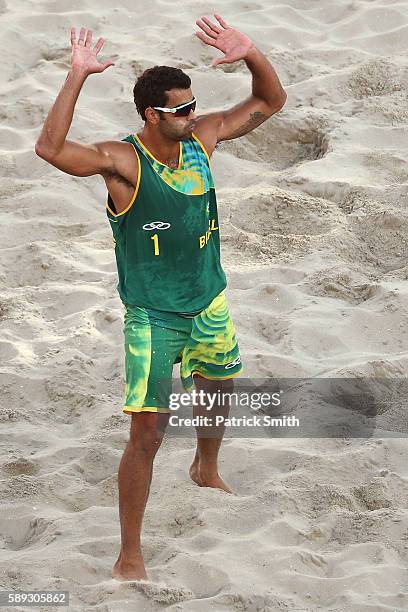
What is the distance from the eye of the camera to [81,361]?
596 centimetres

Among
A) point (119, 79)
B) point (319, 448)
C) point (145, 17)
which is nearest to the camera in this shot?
point (319, 448)

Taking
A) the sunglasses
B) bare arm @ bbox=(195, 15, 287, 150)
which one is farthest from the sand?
the sunglasses

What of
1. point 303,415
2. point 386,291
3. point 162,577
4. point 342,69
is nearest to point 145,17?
point 342,69

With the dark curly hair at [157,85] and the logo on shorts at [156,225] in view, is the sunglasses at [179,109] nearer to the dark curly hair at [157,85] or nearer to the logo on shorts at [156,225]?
the dark curly hair at [157,85]

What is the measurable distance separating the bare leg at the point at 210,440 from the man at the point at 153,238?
0.20 metres

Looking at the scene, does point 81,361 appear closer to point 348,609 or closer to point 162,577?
point 162,577

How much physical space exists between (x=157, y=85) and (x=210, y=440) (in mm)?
1468

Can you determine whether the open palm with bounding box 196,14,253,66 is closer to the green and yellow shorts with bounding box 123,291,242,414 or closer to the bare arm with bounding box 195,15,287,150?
the bare arm with bounding box 195,15,287,150

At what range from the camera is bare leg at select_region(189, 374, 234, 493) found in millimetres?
4977

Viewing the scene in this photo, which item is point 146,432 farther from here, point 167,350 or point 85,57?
point 85,57

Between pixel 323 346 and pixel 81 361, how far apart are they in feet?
3.92

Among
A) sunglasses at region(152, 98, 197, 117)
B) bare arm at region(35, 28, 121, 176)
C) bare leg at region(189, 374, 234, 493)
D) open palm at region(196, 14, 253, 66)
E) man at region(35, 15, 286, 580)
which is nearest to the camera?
bare arm at region(35, 28, 121, 176)

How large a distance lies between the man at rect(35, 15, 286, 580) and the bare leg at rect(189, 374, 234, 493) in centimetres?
20

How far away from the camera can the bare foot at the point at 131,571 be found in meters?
4.40
